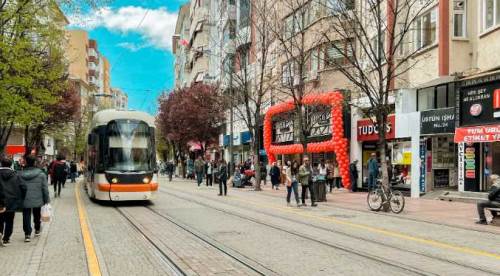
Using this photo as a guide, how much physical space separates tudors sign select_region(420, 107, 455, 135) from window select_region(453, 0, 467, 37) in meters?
3.11

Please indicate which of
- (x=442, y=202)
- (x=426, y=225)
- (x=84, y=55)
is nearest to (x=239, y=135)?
(x=442, y=202)

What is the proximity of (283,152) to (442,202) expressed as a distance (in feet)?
57.5

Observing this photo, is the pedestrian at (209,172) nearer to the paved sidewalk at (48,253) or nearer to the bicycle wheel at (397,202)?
the bicycle wheel at (397,202)

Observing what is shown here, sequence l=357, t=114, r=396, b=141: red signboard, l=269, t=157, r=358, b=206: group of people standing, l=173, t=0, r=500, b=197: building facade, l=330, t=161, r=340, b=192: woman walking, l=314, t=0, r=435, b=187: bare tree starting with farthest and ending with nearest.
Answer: l=330, t=161, r=340, b=192: woman walking
l=357, t=114, r=396, b=141: red signboard
l=173, t=0, r=500, b=197: building facade
l=269, t=157, r=358, b=206: group of people standing
l=314, t=0, r=435, b=187: bare tree

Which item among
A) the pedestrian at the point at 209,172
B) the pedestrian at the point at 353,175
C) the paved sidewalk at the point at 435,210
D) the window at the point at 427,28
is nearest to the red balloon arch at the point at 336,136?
the pedestrian at the point at 353,175

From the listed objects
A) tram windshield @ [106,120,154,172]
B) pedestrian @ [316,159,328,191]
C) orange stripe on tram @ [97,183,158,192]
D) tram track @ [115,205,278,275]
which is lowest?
tram track @ [115,205,278,275]

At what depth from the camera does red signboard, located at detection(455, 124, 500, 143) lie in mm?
21688

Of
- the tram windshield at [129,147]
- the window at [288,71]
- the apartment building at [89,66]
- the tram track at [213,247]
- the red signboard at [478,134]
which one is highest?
the apartment building at [89,66]

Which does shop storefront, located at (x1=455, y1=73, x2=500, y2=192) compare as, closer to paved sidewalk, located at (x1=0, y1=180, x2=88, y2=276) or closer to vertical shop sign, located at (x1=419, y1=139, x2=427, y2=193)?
vertical shop sign, located at (x1=419, y1=139, x2=427, y2=193)

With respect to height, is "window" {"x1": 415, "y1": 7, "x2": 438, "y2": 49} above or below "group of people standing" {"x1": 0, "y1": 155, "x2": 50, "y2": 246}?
above

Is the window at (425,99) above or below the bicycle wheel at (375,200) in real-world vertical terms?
above

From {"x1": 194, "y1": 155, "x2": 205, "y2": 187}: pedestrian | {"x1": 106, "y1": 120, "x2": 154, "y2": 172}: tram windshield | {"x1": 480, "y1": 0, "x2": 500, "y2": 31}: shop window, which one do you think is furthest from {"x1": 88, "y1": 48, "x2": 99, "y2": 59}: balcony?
{"x1": 480, "y1": 0, "x2": 500, "y2": 31}: shop window

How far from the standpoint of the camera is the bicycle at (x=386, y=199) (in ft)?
62.3

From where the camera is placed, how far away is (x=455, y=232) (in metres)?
14.0
